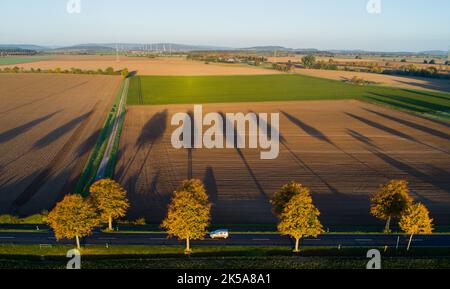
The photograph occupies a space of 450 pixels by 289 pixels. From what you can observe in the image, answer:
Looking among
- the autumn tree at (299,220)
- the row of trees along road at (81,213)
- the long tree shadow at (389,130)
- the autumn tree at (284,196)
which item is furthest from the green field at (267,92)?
the autumn tree at (299,220)

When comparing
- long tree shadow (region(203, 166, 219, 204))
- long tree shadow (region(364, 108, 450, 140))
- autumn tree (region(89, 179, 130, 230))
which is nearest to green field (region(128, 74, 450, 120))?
long tree shadow (region(364, 108, 450, 140))

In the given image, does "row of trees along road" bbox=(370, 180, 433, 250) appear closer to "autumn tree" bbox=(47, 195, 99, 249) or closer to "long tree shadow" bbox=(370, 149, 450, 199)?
"long tree shadow" bbox=(370, 149, 450, 199)

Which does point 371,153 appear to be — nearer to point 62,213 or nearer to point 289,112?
point 289,112

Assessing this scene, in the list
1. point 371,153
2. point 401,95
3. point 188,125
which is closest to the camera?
point 371,153

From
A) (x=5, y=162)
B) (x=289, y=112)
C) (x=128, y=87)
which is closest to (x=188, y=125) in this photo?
(x=289, y=112)

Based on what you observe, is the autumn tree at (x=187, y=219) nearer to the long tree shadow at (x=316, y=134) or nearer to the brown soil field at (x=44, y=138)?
the brown soil field at (x=44, y=138)
